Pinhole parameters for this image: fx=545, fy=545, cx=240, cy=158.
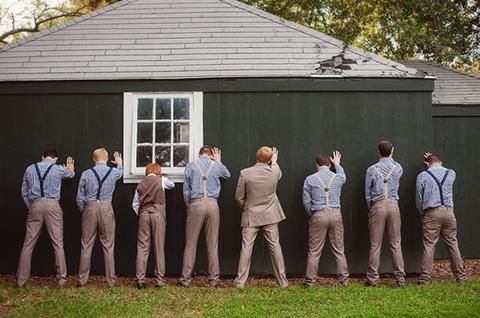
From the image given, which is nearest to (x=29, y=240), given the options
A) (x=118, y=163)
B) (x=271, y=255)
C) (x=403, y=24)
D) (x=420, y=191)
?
(x=118, y=163)


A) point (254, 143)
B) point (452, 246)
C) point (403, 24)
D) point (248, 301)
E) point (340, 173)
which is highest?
point (403, 24)

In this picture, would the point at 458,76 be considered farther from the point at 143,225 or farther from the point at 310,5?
the point at 143,225

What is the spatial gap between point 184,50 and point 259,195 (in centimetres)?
327

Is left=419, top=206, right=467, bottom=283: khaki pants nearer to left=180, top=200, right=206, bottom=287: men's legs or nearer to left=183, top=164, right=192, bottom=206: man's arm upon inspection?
left=180, top=200, right=206, bottom=287: men's legs

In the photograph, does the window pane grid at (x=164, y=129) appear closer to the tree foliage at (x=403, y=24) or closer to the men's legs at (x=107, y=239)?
the men's legs at (x=107, y=239)

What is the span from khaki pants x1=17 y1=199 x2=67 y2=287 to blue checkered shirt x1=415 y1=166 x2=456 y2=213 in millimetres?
5724

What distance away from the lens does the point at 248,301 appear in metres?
7.18

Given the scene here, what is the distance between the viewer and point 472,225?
11.1 m

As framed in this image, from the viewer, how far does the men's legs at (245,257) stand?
8188 millimetres

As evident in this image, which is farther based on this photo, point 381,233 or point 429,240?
point 381,233

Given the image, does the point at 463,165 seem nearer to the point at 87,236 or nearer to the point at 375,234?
the point at 375,234

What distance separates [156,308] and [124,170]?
316 centimetres

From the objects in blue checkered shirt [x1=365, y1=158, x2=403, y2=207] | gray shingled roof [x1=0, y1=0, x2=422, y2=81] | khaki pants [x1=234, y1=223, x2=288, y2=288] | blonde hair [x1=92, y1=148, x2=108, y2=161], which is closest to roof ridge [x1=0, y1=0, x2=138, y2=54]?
gray shingled roof [x1=0, y1=0, x2=422, y2=81]

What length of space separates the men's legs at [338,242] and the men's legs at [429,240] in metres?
1.19
